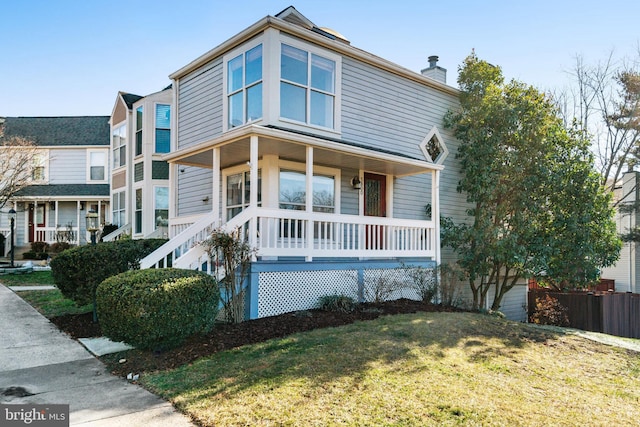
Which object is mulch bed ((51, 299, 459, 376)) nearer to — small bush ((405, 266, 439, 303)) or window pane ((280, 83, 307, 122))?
small bush ((405, 266, 439, 303))

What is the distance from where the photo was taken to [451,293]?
11.0m

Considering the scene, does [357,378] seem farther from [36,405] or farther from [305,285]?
[305,285]

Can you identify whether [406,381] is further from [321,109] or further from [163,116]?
[163,116]

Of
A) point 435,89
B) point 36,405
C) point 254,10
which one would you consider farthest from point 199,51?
point 36,405

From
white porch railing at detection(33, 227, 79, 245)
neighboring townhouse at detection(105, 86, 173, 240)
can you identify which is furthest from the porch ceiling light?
white porch railing at detection(33, 227, 79, 245)

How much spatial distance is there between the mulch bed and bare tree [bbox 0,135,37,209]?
11.9 metres

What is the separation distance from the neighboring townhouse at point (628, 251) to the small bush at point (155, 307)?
18615 millimetres

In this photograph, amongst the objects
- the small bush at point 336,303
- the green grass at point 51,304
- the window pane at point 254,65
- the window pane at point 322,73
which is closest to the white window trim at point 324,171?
the window pane at point 322,73

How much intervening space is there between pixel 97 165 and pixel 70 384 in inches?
846

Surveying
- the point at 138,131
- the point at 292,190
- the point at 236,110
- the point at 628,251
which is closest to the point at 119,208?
the point at 138,131

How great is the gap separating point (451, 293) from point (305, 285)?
3.90 metres

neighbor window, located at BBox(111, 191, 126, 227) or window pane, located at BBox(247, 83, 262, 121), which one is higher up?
window pane, located at BBox(247, 83, 262, 121)

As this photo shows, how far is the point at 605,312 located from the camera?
40.5 ft

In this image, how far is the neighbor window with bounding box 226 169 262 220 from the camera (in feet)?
36.2
